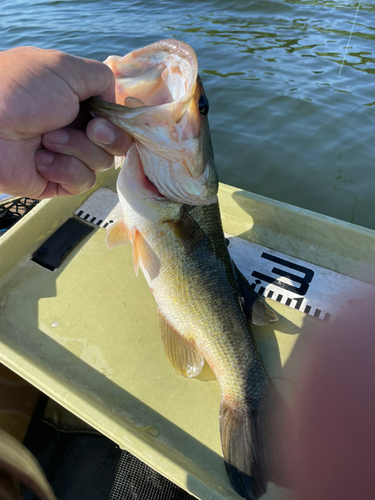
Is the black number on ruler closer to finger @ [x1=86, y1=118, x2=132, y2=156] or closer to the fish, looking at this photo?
the fish

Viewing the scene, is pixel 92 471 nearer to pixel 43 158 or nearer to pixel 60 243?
pixel 60 243

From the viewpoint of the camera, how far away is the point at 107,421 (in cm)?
154

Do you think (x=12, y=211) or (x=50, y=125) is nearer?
(x=50, y=125)

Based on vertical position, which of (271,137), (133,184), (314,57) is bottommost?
(271,137)

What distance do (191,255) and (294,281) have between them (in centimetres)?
95

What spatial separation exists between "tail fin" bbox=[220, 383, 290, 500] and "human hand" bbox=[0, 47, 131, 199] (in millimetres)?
1364

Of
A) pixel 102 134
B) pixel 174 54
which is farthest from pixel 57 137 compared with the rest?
pixel 174 54

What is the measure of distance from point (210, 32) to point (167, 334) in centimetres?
816

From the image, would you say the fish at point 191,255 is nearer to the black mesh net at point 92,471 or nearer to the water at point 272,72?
the black mesh net at point 92,471

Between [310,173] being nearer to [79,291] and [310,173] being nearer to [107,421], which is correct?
[79,291]

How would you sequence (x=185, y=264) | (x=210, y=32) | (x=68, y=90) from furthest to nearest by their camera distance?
(x=210, y=32)
(x=185, y=264)
(x=68, y=90)

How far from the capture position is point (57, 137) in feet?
4.54

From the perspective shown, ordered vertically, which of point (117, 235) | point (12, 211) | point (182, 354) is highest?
point (117, 235)

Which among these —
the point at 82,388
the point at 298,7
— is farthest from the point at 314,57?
the point at 82,388
